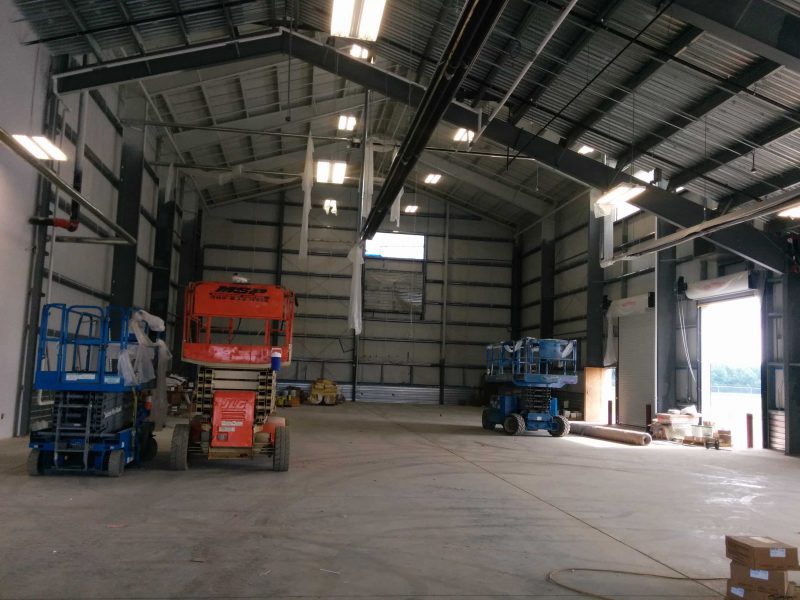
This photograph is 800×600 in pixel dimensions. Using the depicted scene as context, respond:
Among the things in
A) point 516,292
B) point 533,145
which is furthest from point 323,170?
point 516,292

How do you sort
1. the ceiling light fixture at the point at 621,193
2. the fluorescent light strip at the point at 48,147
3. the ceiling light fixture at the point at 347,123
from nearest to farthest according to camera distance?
1. the fluorescent light strip at the point at 48,147
2. the ceiling light fixture at the point at 621,193
3. the ceiling light fixture at the point at 347,123

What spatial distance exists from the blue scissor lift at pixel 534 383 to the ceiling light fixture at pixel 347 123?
11.5 meters

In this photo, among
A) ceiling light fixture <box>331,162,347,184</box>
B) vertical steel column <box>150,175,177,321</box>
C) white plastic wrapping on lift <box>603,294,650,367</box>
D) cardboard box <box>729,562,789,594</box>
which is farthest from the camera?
vertical steel column <box>150,175,177,321</box>

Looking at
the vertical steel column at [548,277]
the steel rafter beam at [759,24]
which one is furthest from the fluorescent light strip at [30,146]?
the vertical steel column at [548,277]

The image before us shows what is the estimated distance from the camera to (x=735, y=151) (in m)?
13.3

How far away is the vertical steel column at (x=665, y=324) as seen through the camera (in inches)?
763

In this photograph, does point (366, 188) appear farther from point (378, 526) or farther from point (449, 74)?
point (378, 526)

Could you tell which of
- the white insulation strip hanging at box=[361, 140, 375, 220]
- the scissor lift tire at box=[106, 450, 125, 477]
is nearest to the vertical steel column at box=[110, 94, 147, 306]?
the white insulation strip hanging at box=[361, 140, 375, 220]

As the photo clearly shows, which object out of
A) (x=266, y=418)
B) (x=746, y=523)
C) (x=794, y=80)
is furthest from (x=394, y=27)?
(x=746, y=523)

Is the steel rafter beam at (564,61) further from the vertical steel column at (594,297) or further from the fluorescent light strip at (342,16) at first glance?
the vertical steel column at (594,297)

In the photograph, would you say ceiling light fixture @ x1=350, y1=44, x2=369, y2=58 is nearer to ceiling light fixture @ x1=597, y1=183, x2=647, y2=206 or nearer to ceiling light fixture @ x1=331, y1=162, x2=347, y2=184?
ceiling light fixture @ x1=331, y1=162, x2=347, y2=184

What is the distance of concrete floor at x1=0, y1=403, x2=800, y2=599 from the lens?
4.93 meters

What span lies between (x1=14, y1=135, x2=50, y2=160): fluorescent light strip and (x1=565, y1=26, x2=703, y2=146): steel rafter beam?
11131mm

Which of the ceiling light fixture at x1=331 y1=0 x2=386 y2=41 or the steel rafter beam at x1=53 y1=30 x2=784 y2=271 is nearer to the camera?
the ceiling light fixture at x1=331 y1=0 x2=386 y2=41
